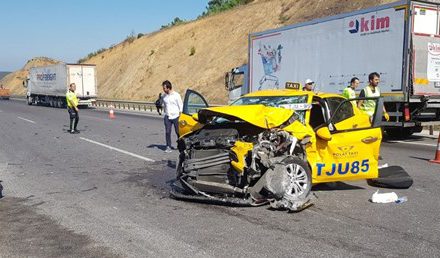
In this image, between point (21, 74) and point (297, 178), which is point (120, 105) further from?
point (21, 74)

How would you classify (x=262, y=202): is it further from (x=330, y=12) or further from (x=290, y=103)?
(x=330, y=12)

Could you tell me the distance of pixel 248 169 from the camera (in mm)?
5883

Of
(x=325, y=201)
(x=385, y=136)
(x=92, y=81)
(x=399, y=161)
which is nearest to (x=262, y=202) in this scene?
(x=325, y=201)

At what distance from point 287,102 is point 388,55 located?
700 cm

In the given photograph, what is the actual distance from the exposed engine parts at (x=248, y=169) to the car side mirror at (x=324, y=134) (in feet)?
0.94

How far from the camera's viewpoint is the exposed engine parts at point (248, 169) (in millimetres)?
5902

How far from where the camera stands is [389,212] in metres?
5.87

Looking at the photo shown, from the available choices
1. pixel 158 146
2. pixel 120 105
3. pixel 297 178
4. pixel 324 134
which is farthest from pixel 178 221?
pixel 120 105

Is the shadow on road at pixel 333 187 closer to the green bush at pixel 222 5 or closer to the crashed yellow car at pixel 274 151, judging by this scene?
the crashed yellow car at pixel 274 151

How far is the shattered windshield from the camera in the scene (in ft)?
22.3

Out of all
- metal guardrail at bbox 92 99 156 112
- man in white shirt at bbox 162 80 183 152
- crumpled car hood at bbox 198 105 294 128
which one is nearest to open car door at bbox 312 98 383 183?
crumpled car hood at bbox 198 105 294 128

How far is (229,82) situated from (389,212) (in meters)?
14.0

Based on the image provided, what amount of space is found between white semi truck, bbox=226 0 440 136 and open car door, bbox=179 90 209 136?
260 inches

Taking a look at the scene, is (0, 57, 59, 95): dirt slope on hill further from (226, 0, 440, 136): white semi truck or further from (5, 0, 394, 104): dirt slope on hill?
(226, 0, 440, 136): white semi truck
